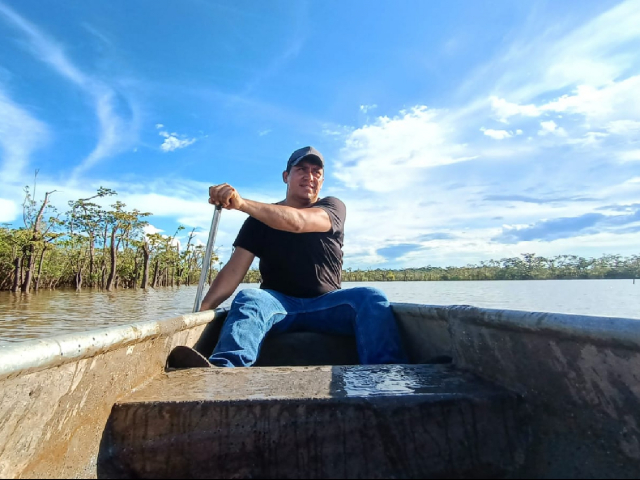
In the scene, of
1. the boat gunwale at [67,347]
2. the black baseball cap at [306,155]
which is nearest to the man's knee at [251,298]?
the boat gunwale at [67,347]

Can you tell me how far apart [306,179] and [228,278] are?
0.74 m

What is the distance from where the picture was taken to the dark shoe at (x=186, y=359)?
4.66 feet

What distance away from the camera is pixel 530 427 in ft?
3.10

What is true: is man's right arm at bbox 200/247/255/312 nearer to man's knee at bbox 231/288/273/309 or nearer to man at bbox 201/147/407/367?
man at bbox 201/147/407/367

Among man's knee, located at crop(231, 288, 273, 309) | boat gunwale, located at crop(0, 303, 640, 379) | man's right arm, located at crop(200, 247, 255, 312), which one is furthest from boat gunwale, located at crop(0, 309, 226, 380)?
man's right arm, located at crop(200, 247, 255, 312)

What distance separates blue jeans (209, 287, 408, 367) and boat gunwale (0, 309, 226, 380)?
347 millimetres

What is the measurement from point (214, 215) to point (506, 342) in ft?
5.55

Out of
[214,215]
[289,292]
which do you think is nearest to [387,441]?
[289,292]

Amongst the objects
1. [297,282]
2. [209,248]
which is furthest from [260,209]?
[209,248]

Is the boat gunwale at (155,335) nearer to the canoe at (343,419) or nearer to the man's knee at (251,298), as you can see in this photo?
the canoe at (343,419)

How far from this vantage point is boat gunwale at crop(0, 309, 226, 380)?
0.76 metres

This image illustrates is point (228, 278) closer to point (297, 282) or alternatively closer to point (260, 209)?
point (297, 282)

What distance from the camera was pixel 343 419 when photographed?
2.98 ft

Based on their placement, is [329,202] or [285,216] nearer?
[285,216]
